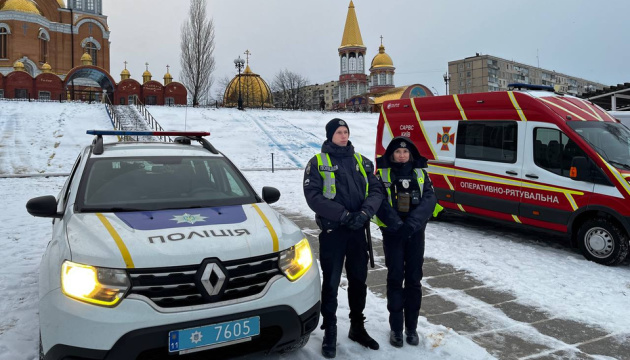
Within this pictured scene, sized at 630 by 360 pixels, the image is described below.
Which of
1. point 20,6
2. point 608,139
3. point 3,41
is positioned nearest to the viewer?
point 608,139

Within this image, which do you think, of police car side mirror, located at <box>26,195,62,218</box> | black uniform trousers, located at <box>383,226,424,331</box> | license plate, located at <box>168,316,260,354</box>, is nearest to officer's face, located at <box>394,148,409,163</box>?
black uniform trousers, located at <box>383,226,424,331</box>

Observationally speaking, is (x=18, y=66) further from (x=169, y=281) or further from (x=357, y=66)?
(x=169, y=281)

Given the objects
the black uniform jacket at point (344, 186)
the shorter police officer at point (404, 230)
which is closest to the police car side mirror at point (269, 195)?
the black uniform jacket at point (344, 186)

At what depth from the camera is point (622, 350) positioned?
3.73m

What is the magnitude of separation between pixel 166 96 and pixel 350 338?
46495mm

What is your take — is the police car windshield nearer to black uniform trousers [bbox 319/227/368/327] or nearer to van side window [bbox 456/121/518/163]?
black uniform trousers [bbox 319/227/368/327]

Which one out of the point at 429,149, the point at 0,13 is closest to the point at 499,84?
the point at 0,13

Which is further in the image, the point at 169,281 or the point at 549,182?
the point at 549,182

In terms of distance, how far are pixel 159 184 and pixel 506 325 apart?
347 centimetres

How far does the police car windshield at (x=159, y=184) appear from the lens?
Result: 3568 mm

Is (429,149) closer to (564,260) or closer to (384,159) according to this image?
(564,260)

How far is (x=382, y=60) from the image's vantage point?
234 ft

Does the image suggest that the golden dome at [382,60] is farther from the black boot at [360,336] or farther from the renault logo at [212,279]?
the renault logo at [212,279]

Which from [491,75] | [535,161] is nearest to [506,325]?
[535,161]
